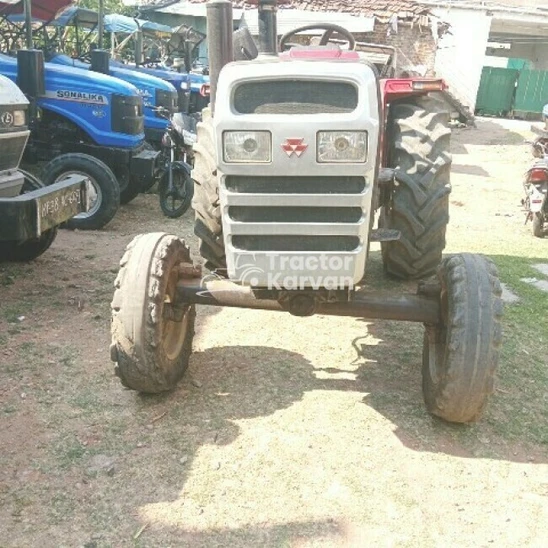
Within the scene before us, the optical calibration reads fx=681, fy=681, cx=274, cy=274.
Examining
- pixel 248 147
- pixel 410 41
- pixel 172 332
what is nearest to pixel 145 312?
pixel 172 332

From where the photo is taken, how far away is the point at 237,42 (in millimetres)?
4523

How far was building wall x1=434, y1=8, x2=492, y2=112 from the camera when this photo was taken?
804 inches

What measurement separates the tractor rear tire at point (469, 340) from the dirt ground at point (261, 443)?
9.1 inches

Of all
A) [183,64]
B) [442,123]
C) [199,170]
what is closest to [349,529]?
[199,170]

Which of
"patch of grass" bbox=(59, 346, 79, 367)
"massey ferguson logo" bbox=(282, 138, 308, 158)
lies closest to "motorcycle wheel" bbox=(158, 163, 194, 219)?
"patch of grass" bbox=(59, 346, 79, 367)

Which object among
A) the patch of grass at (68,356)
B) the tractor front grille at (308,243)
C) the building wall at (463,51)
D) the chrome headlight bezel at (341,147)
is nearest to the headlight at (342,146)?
the chrome headlight bezel at (341,147)

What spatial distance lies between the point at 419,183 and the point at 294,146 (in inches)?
66.4

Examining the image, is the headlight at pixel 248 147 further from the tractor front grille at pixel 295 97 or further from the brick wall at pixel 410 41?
the brick wall at pixel 410 41

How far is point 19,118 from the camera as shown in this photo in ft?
16.0

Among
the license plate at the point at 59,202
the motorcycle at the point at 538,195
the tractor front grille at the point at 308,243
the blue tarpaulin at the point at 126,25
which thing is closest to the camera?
the tractor front grille at the point at 308,243

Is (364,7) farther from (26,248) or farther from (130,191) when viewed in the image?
(26,248)

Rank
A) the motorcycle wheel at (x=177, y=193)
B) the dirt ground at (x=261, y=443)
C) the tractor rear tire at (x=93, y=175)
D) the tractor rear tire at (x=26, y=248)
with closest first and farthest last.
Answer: the dirt ground at (x=261, y=443), the tractor rear tire at (x=26, y=248), the tractor rear tire at (x=93, y=175), the motorcycle wheel at (x=177, y=193)

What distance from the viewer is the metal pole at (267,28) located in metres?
4.32

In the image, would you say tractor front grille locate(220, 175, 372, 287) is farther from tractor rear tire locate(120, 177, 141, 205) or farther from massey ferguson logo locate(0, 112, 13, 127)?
tractor rear tire locate(120, 177, 141, 205)
